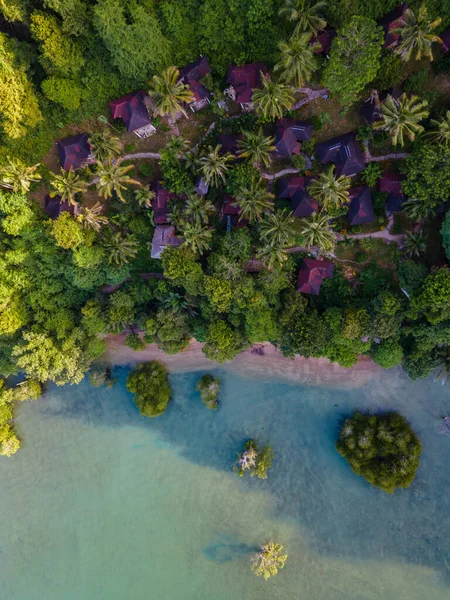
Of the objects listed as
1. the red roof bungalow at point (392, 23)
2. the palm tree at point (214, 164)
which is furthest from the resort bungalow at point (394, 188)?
the palm tree at point (214, 164)

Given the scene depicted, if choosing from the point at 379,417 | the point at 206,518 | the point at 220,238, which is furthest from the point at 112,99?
the point at 206,518

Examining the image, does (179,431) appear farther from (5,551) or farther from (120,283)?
(5,551)

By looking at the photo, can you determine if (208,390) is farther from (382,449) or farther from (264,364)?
(382,449)

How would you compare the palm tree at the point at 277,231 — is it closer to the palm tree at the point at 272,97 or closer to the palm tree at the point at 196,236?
the palm tree at the point at 196,236

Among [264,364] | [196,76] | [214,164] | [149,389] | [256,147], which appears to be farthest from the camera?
[264,364]

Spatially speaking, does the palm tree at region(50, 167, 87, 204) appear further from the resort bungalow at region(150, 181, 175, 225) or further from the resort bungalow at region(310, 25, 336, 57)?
the resort bungalow at region(310, 25, 336, 57)

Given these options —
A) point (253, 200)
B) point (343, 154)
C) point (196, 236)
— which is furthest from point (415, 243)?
point (196, 236)

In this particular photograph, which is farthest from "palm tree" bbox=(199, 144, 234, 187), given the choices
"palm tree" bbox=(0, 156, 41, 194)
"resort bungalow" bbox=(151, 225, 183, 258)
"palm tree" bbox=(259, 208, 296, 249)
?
"palm tree" bbox=(0, 156, 41, 194)
